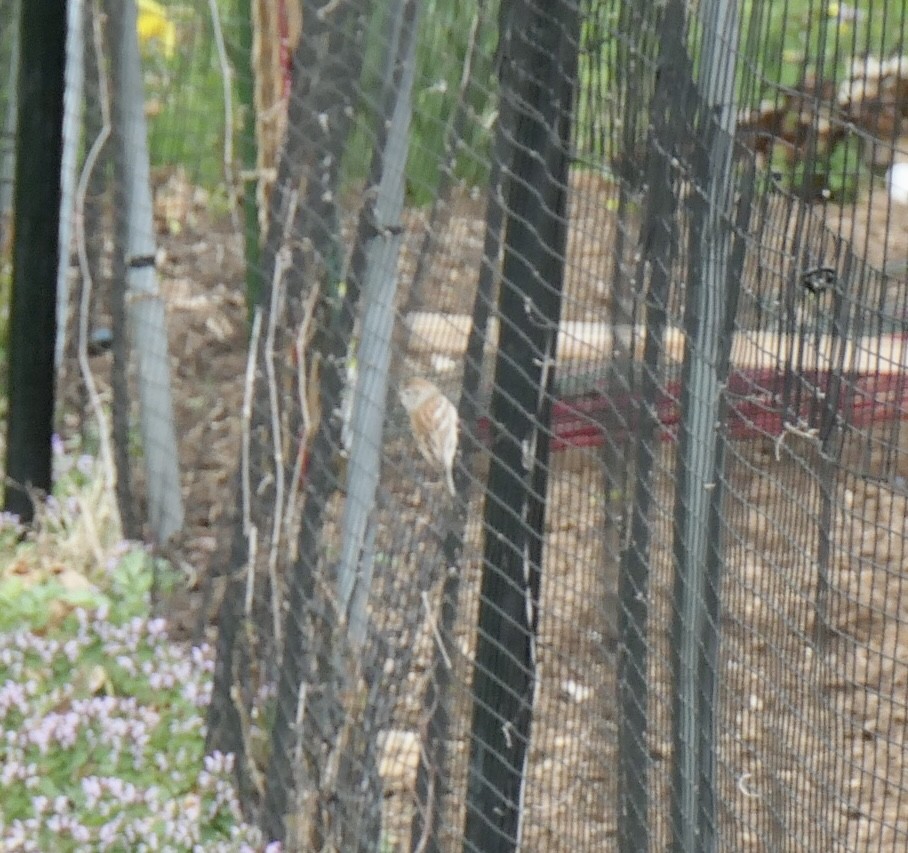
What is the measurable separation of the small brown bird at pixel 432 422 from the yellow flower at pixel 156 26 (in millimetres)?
1970

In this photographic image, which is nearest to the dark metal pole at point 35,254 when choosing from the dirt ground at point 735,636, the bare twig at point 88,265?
the bare twig at point 88,265

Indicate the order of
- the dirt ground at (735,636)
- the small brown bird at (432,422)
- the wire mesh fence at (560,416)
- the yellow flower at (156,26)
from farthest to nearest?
the yellow flower at (156,26), the small brown bird at (432,422), the dirt ground at (735,636), the wire mesh fence at (560,416)

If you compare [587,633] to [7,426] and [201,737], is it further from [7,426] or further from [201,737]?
[7,426]

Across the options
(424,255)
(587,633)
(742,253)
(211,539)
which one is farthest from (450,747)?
(211,539)

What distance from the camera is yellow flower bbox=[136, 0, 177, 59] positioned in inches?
181

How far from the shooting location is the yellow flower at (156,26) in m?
4.60

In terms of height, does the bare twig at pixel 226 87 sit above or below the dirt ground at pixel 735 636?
above

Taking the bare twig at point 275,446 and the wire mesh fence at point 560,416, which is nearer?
the wire mesh fence at point 560,416

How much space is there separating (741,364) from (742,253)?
0.20m

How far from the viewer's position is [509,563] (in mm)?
2580

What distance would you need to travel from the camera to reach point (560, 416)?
2990 millimetres

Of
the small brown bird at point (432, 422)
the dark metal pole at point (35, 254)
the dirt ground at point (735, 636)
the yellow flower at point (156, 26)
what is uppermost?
the yellow flower at point (156, 26)

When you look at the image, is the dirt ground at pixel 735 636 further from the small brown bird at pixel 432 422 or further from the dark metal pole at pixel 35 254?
the dark metal pole at pixel 35 254

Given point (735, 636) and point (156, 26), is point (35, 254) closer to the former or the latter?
point (156, 26)
